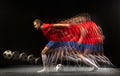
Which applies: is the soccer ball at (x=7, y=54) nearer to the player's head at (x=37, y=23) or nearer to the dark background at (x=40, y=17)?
the dark background at (x=40, y=17)

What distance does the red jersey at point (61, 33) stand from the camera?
2662 millimetres

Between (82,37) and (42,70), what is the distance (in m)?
0.53

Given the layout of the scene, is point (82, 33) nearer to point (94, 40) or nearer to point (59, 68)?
point (94, 40)

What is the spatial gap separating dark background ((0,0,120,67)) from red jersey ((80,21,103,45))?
0.17ft

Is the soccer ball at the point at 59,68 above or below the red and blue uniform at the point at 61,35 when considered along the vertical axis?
below

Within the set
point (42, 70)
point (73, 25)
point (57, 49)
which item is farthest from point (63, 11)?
point (42, 70)

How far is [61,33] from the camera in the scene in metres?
2.67

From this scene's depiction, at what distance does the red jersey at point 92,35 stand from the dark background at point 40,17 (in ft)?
0.17

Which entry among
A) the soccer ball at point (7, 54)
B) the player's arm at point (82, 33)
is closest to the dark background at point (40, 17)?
the soccer ball at point (7, 54)

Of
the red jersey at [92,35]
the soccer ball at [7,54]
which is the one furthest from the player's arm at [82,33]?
the soccer ball at [7,54]

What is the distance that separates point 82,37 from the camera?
2648mm

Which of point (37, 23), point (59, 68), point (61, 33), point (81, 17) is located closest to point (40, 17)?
point (37, 23)

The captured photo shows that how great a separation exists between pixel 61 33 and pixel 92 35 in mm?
319

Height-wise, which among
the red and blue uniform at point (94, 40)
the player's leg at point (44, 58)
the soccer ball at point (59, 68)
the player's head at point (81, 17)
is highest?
the player's head at point (81, 17)
